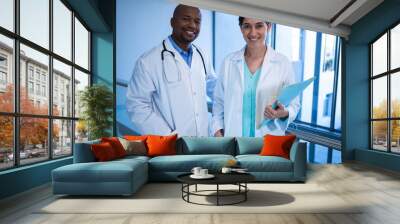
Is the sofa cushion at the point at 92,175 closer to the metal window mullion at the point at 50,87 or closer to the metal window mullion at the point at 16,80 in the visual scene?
the metal window mullion at the point at 16,80

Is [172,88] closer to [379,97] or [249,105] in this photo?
[249,105]

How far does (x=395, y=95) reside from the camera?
8125mm

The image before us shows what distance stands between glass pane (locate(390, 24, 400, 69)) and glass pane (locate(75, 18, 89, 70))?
678 centimetres

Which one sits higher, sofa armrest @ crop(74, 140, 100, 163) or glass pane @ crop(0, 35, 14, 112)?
glass pane @ crop(0, 35, 14, 112)

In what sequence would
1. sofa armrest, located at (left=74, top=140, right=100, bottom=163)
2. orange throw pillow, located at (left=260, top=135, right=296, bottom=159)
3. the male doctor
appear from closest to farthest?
sofa armrest, located at (left=74, top=140, right=100, bottom=163) → orange throw pillow, located at (left=260, top=135, right=296, bottom=159) → the male doctor

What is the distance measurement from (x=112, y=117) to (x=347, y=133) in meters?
5.75

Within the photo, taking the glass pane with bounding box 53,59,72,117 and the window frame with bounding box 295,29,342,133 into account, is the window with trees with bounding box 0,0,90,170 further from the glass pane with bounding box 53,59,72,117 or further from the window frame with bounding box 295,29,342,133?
the window frame with bounding box 295,29,342,133

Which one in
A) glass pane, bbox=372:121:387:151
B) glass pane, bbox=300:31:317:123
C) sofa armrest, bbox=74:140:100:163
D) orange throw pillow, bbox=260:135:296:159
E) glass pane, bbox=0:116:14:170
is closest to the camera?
glass pane, bbox=0:116:14:170

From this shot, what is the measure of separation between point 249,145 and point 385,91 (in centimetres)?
385

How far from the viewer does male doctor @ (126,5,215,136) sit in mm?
8750

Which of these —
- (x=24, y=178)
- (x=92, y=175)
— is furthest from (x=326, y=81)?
(x=24, y=178)

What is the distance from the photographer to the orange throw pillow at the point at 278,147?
21.1 ft

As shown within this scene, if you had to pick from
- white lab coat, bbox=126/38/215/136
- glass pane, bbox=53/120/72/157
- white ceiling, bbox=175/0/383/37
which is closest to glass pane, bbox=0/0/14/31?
glass pane, bbox=53/120/72/157

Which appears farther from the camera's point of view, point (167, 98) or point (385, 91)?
point (167, 98)
